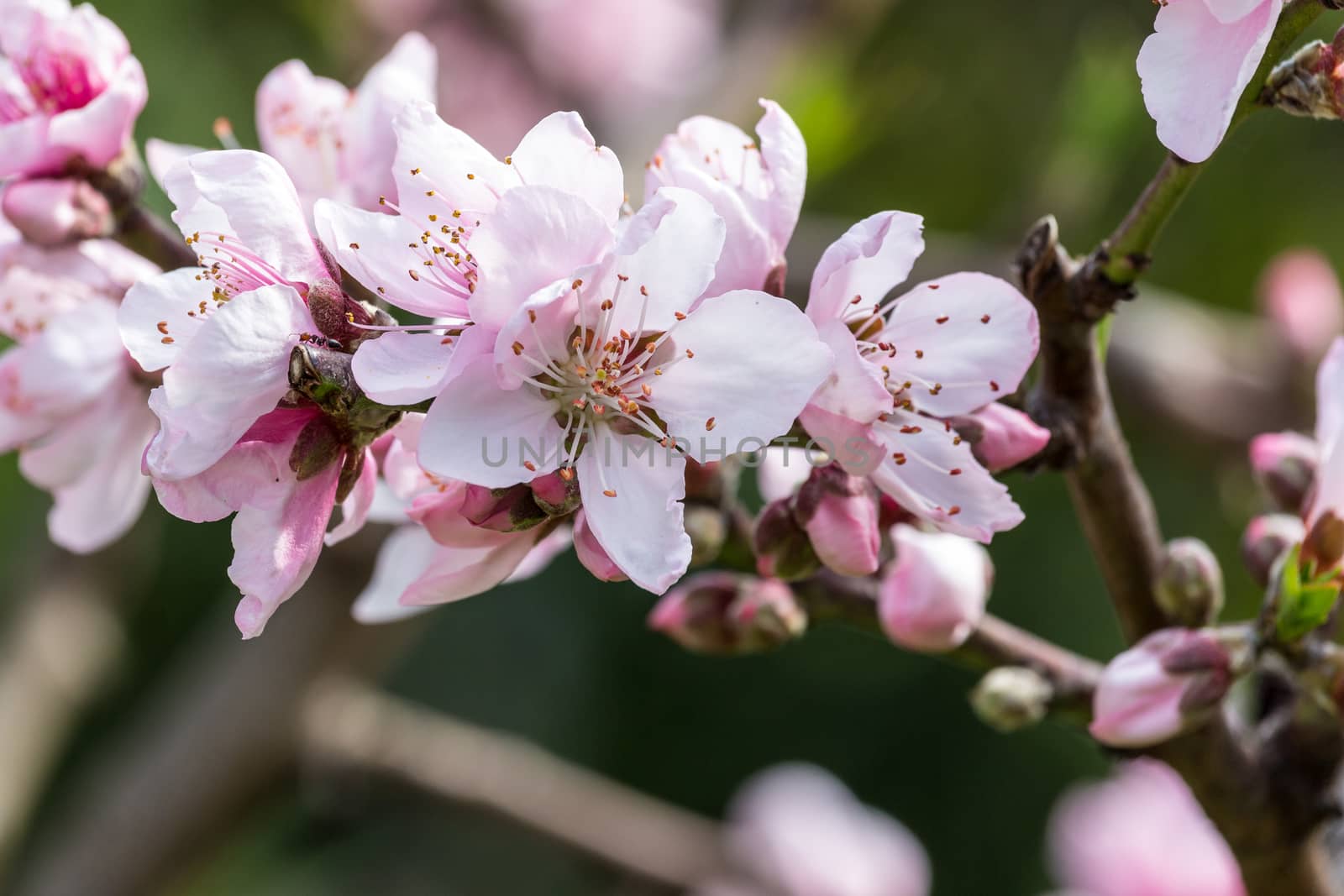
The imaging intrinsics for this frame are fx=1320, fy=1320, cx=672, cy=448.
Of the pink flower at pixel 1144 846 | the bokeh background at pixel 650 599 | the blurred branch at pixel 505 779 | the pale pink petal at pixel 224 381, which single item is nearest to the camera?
the pale pink petal at pixel 224 381

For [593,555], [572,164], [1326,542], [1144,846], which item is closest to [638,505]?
[593,555]

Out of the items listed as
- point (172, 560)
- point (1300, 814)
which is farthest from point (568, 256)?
point (172, 560)

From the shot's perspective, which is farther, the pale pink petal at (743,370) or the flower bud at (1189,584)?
the flower bud at (1189,584)

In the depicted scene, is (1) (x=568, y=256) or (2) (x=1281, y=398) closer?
(1) (x=568, y=256)

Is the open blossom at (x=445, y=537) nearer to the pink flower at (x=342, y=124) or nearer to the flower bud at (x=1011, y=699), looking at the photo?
the pink flower at (x=342, y=124)

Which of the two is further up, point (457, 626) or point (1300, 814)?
point (1300, 814)

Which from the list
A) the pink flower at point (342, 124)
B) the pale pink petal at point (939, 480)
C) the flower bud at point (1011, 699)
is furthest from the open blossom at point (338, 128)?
the flower bud at point (1011, 699)

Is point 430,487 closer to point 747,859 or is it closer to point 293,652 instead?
point 293,652
